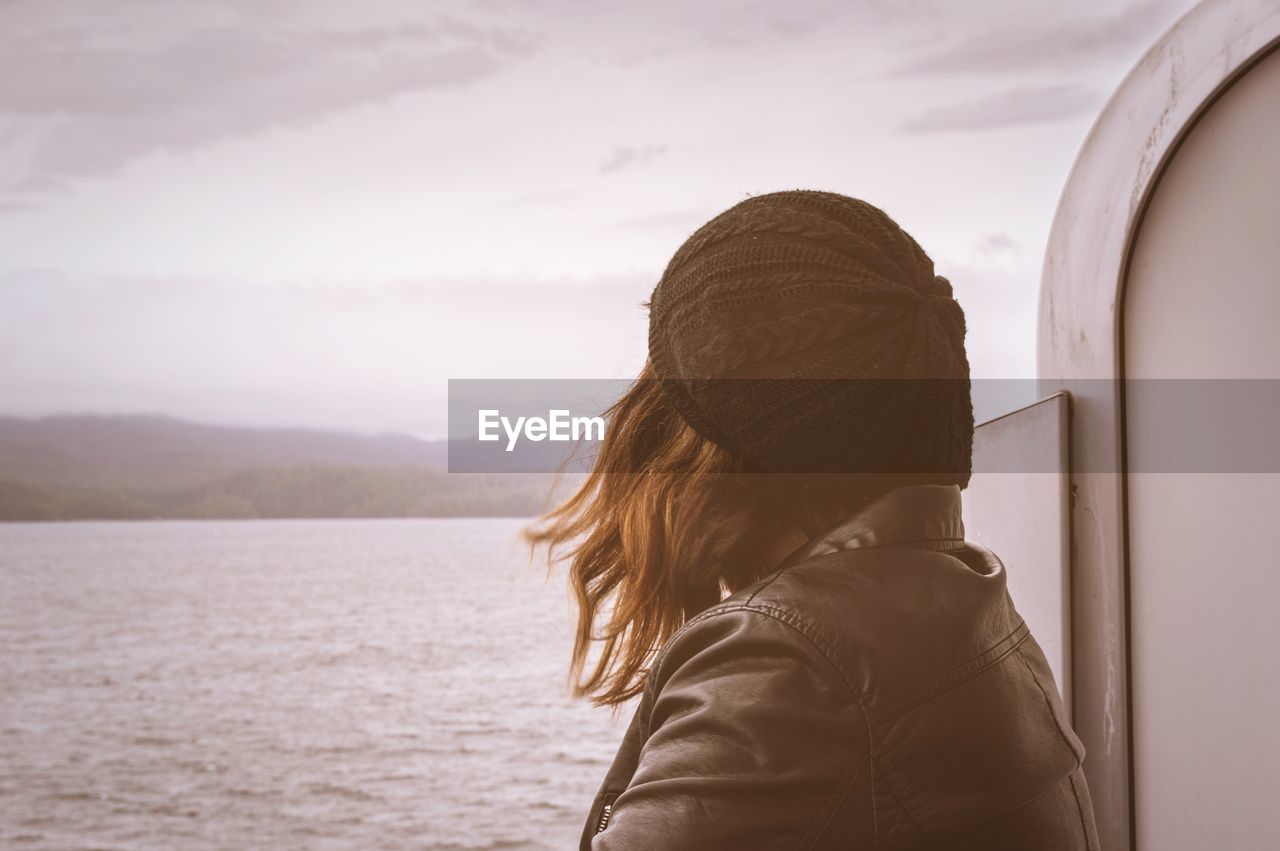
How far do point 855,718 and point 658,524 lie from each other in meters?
0.43

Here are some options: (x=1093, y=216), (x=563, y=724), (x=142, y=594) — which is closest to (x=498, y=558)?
(x=142, y=594)

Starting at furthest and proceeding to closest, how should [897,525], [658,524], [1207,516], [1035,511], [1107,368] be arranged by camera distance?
[1035,511] < [1107,368] < [1207,516] < [658,524] < [897,525]

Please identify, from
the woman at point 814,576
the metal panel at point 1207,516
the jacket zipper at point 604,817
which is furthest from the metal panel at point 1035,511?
the jacket zipper at point 604,817

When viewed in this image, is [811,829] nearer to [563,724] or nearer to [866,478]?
[866,478]

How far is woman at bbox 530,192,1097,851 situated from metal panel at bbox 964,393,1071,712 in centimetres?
135

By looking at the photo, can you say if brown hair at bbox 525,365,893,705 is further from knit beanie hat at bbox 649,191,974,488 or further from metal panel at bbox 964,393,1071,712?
metal panel at bbox 964,393,1071,712

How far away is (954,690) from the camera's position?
1.09 m

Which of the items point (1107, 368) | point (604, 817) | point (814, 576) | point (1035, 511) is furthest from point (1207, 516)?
point (604, 817)

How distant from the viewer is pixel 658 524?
54.7 inches

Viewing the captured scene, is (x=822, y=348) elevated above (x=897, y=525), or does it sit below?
above

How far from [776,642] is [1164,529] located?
5.18 feet

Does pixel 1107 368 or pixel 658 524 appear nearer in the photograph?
pixel 658 524

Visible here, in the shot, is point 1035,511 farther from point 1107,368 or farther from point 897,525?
point 897,525

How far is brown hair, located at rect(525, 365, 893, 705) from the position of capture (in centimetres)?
131
